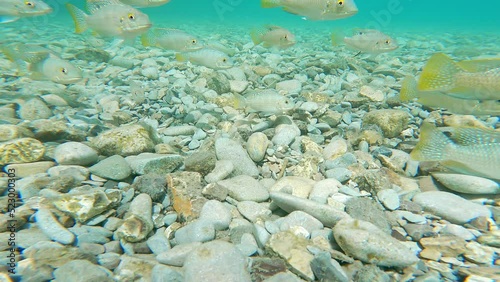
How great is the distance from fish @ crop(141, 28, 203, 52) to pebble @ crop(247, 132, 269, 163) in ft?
7.44

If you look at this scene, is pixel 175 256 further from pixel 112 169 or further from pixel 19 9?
pixel 19 9

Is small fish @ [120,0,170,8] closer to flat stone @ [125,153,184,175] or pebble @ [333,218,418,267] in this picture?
flat stone @ [125,153,184,175]

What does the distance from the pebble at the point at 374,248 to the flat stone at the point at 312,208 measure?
0.83 feet

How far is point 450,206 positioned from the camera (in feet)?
8.11

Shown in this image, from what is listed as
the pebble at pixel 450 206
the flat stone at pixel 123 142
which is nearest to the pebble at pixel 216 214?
the flat stone at pixel 123 142

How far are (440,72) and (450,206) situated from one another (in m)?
1.37

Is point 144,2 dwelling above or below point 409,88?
above

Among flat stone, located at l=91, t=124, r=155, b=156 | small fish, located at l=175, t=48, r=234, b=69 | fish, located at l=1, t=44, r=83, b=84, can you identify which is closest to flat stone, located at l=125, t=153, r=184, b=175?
flat stone, located at l=91, t=124, r=155, b=156

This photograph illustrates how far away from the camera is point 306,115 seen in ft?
14.4

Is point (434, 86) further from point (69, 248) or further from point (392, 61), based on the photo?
point (392, 61)

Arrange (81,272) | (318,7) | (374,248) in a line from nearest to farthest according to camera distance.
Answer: (81,272) < (374,248) < (318,7)

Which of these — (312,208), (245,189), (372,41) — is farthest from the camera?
(372,41)

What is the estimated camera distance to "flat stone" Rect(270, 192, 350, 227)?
Result: 7.57ft

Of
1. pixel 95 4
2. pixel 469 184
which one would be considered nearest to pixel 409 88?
pixel 469 184
